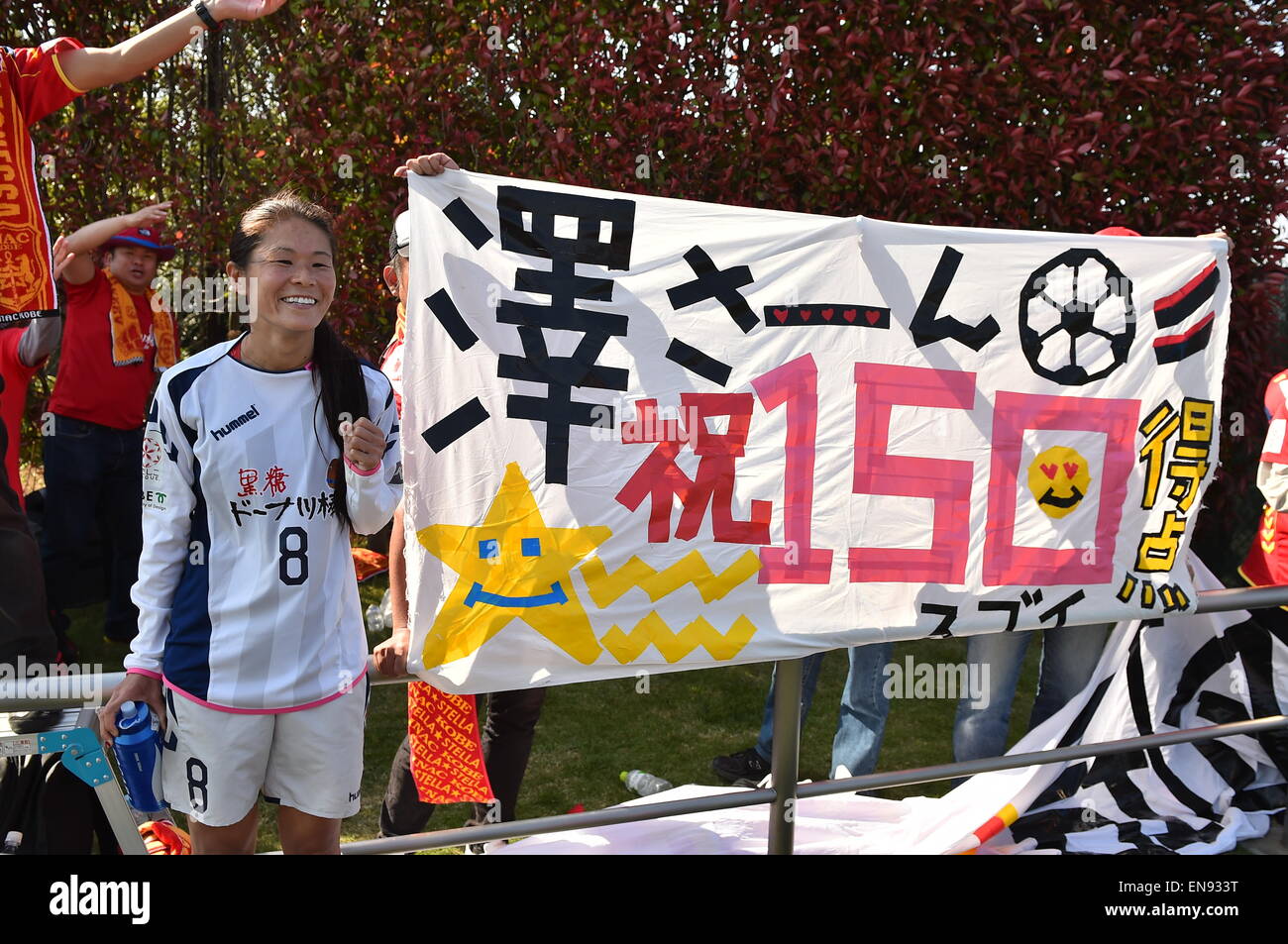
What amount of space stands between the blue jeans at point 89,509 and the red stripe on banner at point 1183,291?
172 inches

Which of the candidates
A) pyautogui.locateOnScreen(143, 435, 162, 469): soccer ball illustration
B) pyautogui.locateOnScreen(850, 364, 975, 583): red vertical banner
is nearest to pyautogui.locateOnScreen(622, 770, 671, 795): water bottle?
pyautogui.locateOnScreen(850, 364, 975, 583): red vertical banner

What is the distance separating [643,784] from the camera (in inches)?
168

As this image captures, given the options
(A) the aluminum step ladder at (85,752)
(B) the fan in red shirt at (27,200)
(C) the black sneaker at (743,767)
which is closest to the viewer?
(A) the aluminum step ladder at (85,752)

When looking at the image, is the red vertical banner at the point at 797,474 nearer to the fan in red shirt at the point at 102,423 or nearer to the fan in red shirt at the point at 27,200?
the fan in red shirt at the point at 27,200

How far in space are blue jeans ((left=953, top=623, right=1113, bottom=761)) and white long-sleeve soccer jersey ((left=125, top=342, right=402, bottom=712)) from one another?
2.36 metres

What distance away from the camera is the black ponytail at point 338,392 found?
8.07ft

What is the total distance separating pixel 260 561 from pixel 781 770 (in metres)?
1.55

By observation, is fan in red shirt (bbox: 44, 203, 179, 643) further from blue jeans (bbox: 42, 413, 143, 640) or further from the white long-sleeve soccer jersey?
the white long-sleeve soccer jersey

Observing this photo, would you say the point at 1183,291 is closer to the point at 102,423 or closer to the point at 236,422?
Result: the point at 236,422

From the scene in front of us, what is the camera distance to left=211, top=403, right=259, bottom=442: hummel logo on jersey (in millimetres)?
2381

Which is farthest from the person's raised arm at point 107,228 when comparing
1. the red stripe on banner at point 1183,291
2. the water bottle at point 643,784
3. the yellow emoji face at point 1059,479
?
the red stripe on banner at point 1183,291

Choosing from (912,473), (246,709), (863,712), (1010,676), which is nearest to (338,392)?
(246,709)

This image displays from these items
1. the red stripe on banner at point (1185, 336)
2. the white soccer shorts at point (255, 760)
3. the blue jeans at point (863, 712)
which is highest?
the red stripe on banner at point (1185, 336)

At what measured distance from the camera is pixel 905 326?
3.25 m
